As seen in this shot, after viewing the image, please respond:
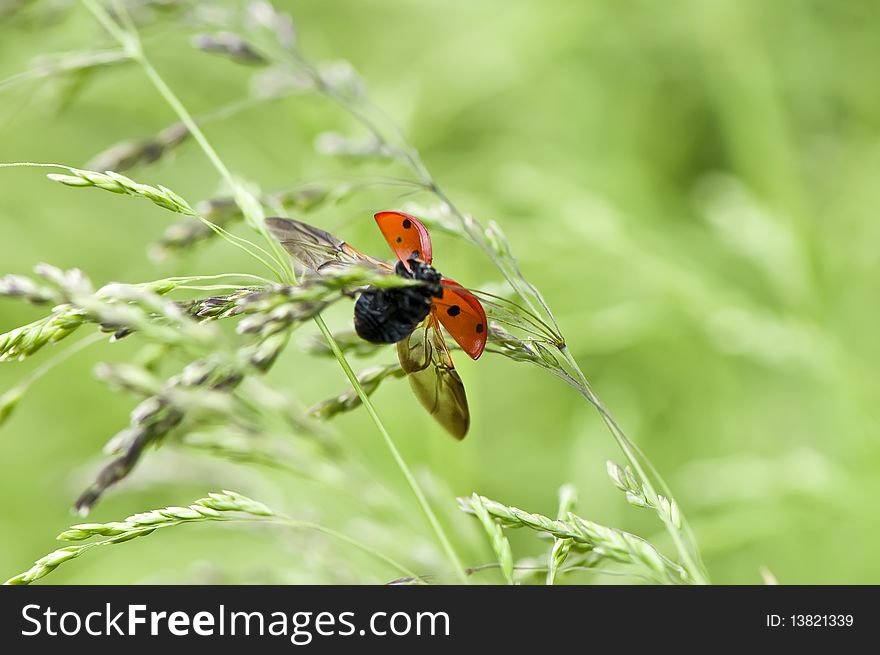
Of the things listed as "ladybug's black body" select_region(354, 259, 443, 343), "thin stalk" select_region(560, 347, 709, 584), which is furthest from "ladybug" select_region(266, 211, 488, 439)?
"thin stalk" select_region(560, 347, 709, 584)

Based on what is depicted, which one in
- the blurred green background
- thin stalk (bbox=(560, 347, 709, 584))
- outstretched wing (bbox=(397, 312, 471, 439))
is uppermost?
the blurred green background

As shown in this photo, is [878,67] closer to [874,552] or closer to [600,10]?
[600,10]

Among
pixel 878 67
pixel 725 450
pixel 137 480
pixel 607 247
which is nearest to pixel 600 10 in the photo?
pixel 878 67

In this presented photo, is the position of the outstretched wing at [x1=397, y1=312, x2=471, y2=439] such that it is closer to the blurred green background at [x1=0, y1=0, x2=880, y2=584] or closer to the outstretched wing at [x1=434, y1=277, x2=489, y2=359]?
the outstretched wing at [x1=434, y1=277, x2=489, y2=359]

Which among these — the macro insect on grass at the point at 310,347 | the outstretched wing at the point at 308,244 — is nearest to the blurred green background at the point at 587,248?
the macro insect on grass at the point at 310,347

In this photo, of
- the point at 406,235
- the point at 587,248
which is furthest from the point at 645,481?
the point at 587,248

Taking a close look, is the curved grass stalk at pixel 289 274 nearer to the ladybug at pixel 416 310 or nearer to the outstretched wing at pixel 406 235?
the ladybug at pixel 416 310

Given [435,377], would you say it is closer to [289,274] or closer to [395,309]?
[395,309]
